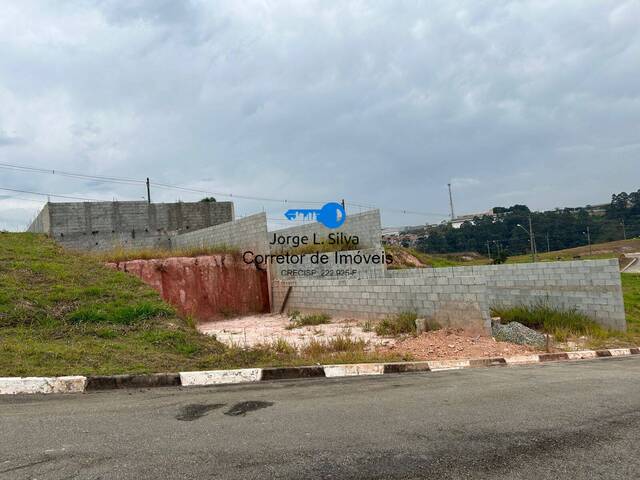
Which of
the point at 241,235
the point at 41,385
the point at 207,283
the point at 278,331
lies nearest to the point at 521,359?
the point at 278,331

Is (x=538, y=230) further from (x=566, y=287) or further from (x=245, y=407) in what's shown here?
(x=245, y=407)

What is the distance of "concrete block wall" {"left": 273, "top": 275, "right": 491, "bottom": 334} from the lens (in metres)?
9.03

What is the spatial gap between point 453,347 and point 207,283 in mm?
9975

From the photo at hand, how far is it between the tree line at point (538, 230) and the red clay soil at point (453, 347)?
128 ft

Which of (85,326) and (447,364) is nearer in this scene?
(447,364)

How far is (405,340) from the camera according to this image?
888 centimetres

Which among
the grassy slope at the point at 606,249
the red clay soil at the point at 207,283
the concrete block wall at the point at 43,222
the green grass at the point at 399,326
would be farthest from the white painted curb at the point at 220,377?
the grassy slope at the point at 606,249

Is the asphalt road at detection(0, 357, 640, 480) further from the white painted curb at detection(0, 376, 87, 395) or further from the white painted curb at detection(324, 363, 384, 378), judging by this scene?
the white painted curb at detection(324, 363, 384, 378)

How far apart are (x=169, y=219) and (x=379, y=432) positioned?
786 inches

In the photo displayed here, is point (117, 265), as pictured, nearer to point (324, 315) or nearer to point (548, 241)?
point (324, 315)

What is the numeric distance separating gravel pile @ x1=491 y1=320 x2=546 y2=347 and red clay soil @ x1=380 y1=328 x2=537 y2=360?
0.81 ft

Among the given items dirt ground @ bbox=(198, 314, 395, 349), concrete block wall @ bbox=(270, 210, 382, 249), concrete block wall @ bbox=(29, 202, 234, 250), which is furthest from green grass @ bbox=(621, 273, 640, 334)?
concrete block wall @ bbox=(29, 202, 234, 250)

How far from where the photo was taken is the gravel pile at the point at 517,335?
840 centimetres

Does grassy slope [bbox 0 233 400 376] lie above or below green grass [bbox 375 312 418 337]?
above
